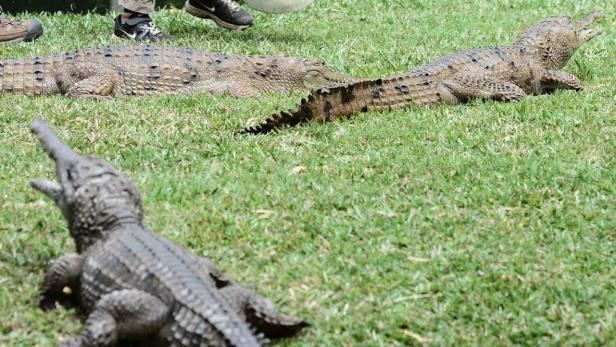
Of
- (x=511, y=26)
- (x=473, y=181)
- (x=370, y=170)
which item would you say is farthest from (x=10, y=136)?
(x=511, y=26)

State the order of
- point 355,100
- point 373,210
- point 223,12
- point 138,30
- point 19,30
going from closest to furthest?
point 373,210 → point 355,100 → point 19,30 → point 138,30 → point 223,12

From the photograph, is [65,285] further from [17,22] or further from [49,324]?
[17,22]

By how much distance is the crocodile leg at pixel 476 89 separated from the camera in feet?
23.6

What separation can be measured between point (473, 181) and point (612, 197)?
2.45 ft

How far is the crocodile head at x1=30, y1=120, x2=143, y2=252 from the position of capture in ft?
12.6

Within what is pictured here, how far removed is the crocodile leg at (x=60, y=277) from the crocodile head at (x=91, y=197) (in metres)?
0.08

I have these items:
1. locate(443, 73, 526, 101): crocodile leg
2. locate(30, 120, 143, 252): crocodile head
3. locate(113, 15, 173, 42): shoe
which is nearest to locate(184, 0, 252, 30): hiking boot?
→ locate(113, 15, 173, 42): shoe

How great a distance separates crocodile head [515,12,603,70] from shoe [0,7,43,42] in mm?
4581

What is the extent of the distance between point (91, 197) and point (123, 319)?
1.96 ft

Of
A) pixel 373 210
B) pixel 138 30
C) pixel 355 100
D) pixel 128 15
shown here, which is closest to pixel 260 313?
pixel 373 210

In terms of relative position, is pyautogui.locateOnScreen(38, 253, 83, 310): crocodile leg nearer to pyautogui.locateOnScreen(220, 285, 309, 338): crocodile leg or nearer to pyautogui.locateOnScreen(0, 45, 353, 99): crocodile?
pyautogui.locateOnScreen(220, 285, 309, 338): crocodile leg

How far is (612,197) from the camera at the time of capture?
16.7ft

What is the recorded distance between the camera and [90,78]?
7562 millimetres

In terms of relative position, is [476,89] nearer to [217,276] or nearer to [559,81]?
[559,81]
